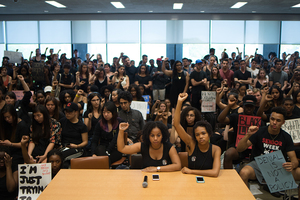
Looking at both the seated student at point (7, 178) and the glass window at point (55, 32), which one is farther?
the glass window at point (55, 32)

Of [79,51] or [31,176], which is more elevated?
[79,51]

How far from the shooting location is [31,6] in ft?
34.7

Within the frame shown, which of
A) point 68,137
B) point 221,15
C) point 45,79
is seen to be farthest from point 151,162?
point 221,15

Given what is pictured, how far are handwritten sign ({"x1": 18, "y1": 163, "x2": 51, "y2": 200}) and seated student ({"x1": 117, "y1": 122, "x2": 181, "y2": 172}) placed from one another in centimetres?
89

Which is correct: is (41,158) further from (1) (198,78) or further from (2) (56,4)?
(2) (56,4)

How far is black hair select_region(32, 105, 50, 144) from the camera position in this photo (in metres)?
3.70

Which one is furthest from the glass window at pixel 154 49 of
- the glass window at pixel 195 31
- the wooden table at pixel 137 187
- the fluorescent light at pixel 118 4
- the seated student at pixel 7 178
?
the wooden table at pixel 137 187

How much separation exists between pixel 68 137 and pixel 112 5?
7.81m

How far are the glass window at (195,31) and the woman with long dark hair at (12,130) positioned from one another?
33.9 ft

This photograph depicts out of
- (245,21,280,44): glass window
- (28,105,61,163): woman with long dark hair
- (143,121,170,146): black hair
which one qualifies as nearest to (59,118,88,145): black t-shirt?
(28,105,61,163): woman with long dark hair

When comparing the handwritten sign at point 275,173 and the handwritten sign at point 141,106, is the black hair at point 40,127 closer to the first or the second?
the handwritten sign at point 141,106

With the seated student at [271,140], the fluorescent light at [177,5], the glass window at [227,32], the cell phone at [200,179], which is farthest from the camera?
the glass window at [227,32]

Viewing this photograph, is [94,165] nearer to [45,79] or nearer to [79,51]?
[45,79]

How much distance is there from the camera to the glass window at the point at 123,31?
12797 mm
